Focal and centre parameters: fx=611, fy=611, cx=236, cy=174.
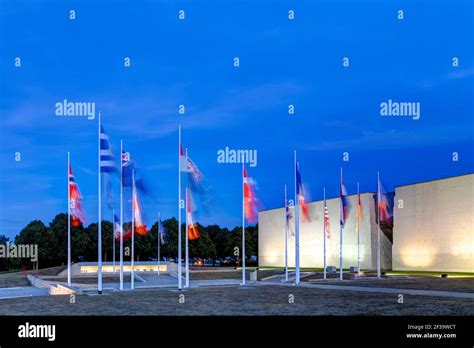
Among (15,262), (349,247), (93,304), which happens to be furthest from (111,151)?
(15,262)

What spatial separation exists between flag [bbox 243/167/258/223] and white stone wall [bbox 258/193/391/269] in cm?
4330

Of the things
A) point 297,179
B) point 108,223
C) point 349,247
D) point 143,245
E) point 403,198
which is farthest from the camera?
point 108,223

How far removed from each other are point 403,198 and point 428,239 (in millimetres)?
7431

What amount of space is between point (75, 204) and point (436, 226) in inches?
1784

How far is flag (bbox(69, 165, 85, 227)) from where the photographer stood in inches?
1468

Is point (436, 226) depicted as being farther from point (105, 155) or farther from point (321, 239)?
point (105, 155)

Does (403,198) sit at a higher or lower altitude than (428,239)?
higher

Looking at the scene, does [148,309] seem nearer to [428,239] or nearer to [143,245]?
[428,239]

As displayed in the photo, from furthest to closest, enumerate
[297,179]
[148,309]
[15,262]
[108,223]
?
[108,223]
[15,262]
[297,179]
[148,309]

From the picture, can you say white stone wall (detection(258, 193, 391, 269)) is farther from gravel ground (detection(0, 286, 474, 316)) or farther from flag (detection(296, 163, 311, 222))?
gravel ground (detection(0, 286, 474, 316))

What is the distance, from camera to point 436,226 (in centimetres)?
6919
